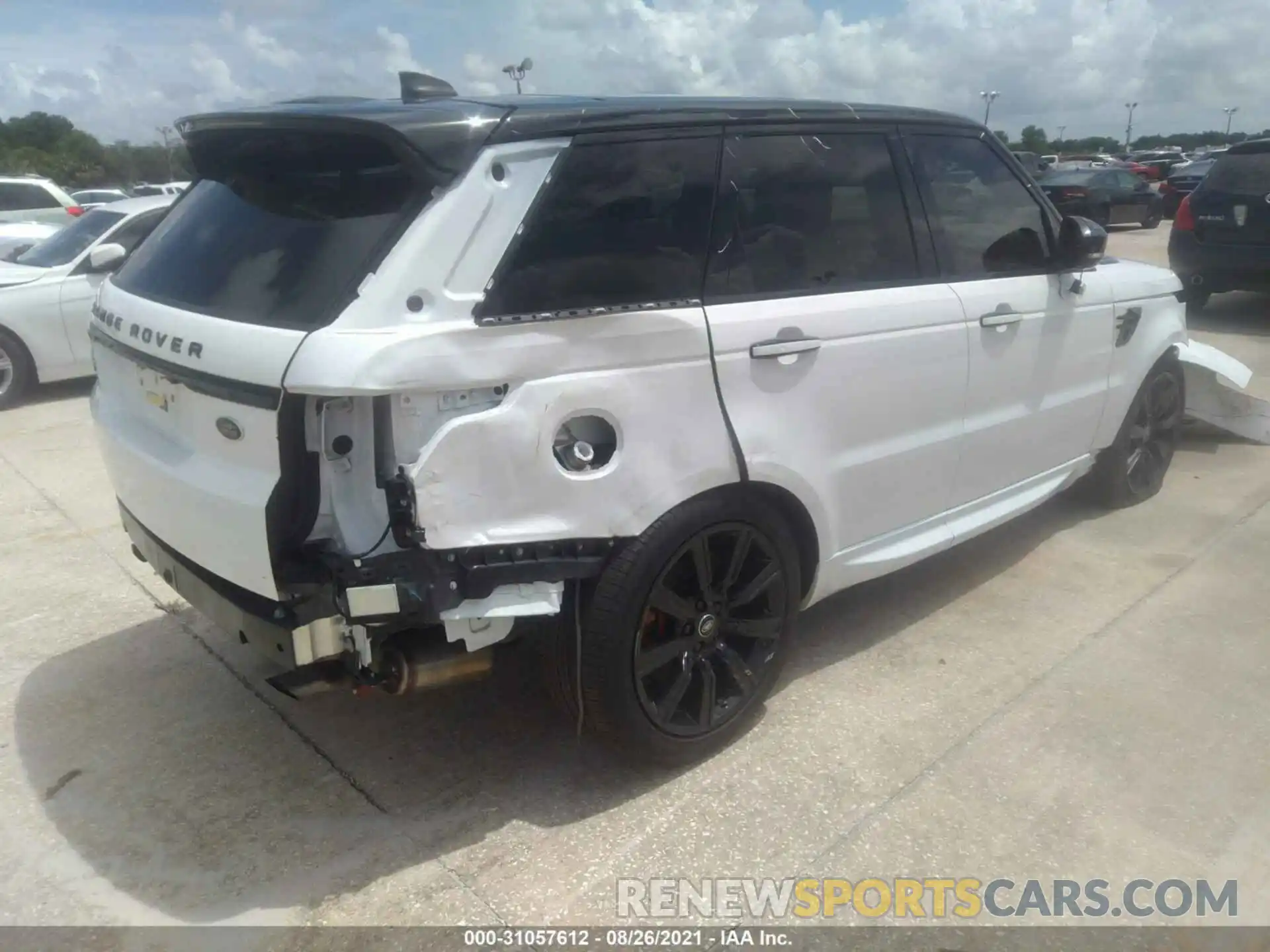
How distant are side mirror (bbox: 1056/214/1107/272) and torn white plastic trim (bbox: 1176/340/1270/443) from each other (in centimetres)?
200

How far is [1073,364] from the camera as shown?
427 centimetres

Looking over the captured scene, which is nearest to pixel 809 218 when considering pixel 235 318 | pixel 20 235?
pixel 235 318

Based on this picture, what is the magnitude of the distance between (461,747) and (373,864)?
0.58 metres

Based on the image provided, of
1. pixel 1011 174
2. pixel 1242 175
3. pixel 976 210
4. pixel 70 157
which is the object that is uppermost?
pixel 1011 174

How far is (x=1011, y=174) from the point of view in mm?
4062

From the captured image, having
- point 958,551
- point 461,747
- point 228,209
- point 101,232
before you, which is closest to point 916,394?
point 958,551

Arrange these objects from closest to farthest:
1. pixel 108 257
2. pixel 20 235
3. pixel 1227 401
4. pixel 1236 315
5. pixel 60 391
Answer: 1. pixel 1227 401
2. pixel 108 257
3. pixel 60 391
4. pixel 1236 315
5. pixel 20 235

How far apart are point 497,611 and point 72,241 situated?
25.8 ft

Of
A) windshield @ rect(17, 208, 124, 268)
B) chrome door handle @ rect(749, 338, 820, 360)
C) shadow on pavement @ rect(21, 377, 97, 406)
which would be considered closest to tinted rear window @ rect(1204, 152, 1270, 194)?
A: chrome door handle @ rect(749, 338, 820, 360)

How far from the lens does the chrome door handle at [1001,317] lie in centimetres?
371

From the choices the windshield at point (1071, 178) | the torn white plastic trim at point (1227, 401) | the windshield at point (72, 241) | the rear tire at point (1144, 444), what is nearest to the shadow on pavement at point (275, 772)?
the rear tire at point (1144, 444)

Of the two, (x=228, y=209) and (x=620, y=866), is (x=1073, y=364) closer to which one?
(x=620, y=866)

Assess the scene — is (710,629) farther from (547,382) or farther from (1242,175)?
(1242,175)
